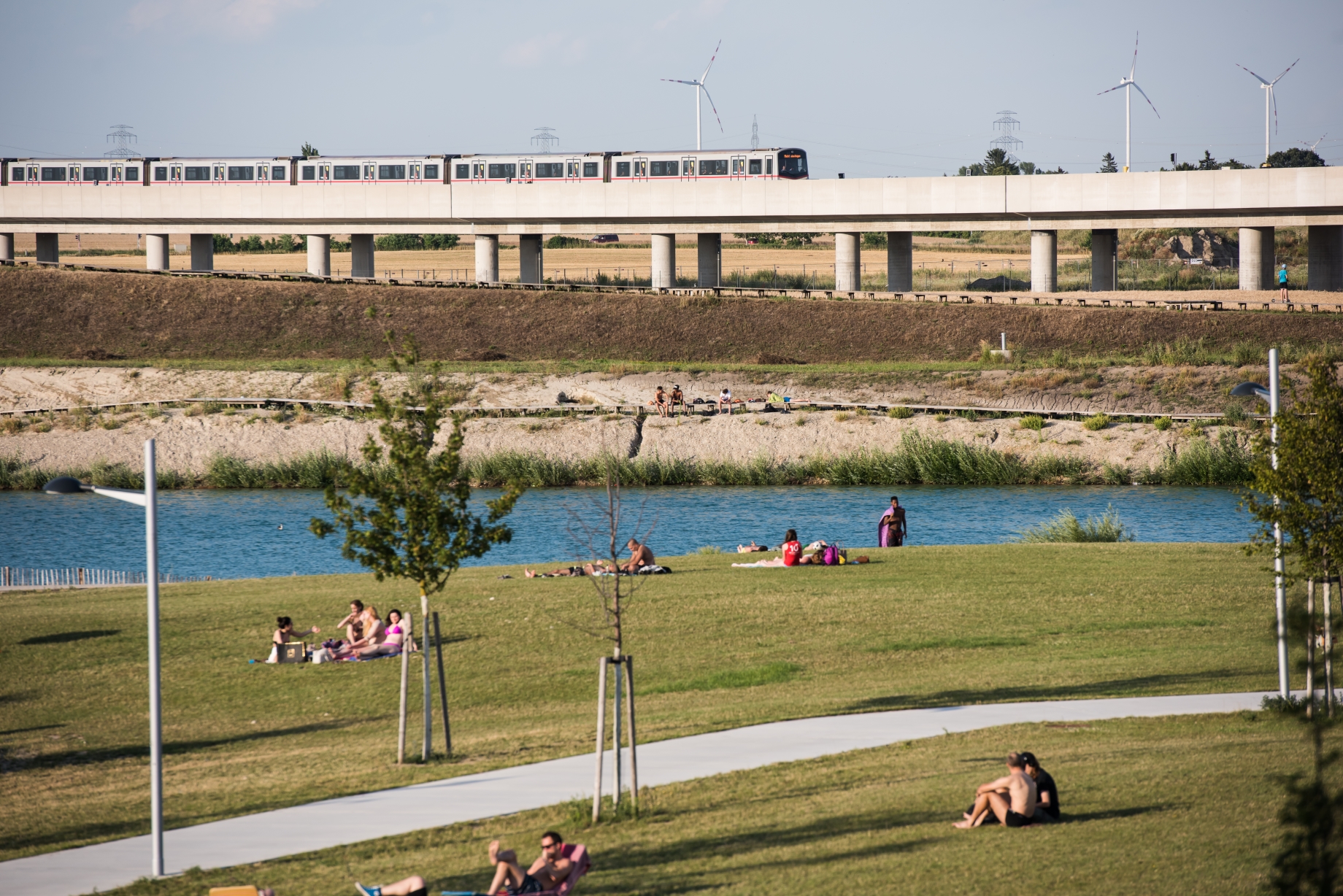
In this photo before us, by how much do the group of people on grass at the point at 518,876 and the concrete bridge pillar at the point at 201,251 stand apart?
93.1 meters

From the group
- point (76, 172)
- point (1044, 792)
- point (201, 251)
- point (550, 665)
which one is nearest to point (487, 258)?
point (201, 251)

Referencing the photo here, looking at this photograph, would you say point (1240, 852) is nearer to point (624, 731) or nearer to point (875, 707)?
point (875, 707)

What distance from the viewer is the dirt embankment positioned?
72000 millimetres

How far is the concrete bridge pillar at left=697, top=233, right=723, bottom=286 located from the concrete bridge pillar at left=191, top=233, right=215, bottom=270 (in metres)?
35.1

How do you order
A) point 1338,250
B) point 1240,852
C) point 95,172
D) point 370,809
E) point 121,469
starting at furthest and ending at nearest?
point 95,172 → point 1338,250 → point 121,469 → point 370,809 → point 1240,852

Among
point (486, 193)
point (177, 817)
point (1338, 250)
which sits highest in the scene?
point (486, 193)

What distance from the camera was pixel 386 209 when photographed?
92.1 meters

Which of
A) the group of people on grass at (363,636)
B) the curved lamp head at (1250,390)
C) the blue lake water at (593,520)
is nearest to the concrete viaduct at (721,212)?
the blue lake water at (593,520)

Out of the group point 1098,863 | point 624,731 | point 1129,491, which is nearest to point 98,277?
point 1129,491

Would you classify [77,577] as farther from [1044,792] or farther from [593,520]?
[1044,792]

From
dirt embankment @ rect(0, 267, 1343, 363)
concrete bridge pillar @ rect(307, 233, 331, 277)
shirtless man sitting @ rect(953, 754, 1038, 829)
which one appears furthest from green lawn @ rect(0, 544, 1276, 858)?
concrete bridge pillar @ rect(307, 233, 331, 277)

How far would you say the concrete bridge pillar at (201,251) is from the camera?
9794 cm

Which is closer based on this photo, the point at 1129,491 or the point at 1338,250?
the point at 1129,491

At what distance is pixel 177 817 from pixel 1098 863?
30.4 feet
